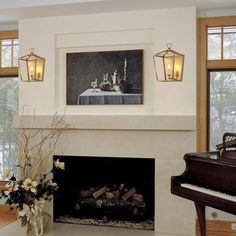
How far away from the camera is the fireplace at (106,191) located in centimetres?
475

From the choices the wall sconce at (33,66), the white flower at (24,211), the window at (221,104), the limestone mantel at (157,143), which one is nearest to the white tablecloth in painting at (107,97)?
the limestone mantel at (157,143)

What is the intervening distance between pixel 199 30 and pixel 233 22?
1.30ft

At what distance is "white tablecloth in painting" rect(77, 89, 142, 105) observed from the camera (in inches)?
175

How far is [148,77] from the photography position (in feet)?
14.5

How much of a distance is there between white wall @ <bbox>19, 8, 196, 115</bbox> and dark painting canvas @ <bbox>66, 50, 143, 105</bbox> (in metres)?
0.08

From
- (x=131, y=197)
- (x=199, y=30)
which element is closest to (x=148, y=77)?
(x=199, y=30)

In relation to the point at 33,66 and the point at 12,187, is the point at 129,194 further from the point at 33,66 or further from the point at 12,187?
the point at 33,66

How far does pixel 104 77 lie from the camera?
4555 mm

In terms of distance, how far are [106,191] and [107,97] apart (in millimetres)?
1289

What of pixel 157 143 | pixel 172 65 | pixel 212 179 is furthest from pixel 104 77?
pixel 212 179

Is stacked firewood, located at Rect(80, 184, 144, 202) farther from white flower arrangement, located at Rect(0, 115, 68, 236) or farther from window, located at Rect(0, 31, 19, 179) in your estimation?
window, located at Rect(0, 31, 19, 179)

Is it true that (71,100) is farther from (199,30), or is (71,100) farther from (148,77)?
(199,30)

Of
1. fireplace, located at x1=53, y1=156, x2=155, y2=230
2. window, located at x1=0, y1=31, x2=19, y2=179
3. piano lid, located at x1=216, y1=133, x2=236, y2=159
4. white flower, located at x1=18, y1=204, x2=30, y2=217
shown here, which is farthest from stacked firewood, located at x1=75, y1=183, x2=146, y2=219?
piano lid, located at x1=216, y1=133, x2=236, y2=159

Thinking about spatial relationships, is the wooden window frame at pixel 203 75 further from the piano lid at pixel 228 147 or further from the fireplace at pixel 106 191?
the piano lid at pixel 228 147
